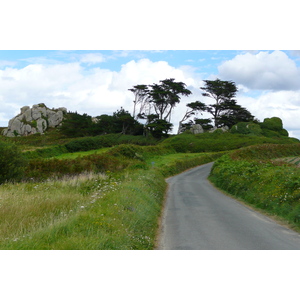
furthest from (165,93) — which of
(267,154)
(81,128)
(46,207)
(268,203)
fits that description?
(46,207)

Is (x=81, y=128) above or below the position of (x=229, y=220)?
above

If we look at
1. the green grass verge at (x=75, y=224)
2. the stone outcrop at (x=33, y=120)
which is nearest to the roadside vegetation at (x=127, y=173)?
the green grass verge at (x=75, y=224)

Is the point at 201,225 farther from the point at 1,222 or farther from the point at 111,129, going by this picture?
the point at 111,129

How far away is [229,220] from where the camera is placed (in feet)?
45.7

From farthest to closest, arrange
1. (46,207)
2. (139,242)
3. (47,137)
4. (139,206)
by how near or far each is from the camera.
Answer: (47,137)
(139,206)
(46,207)
(139,242)

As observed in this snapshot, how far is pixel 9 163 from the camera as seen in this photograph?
2466 centimetres

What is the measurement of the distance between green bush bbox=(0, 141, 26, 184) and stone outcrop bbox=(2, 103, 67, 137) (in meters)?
68.0

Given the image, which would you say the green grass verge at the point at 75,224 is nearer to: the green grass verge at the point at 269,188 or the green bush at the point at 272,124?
the green grass verge at the point at 269,188

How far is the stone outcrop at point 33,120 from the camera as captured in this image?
90062 mm

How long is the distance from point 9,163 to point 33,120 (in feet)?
238

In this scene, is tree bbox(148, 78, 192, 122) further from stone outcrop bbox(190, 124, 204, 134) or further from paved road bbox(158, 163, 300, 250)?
paved road bbox(158, 163, 300, 250)

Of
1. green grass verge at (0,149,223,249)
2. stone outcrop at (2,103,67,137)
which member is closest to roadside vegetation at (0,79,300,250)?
green grass verge at (0,149,223,249)

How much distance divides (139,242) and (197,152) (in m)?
60.5

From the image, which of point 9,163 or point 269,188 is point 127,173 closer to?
point 9,163
